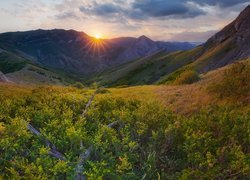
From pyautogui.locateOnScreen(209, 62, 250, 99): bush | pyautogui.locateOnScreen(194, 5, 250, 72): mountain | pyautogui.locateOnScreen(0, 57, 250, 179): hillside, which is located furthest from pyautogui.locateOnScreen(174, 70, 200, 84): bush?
pyautogui.locateOnScreen(194, 5, 250, 72): mountain

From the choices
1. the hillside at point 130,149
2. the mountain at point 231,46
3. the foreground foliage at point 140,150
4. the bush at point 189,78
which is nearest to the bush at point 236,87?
the hillside at point 130,149

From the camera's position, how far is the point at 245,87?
23.7m

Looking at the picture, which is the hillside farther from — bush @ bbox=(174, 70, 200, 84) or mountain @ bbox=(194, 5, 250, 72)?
mountain @ bbox=(194, 5, 250, 72)

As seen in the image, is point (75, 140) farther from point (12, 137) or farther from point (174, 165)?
point (174, 165)

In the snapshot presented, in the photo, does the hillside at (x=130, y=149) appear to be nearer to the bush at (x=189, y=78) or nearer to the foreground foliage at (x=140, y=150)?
the foreground foliage at (x=140, y=150)

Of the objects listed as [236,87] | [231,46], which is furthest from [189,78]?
[231,46]

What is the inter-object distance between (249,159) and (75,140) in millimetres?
7140

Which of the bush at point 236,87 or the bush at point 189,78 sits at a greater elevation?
the bush at point 236,87

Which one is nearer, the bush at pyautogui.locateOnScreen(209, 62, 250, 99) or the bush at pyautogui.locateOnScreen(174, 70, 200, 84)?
the bush at pyautogui.locateOnScreen(209, 62, 250, 99)

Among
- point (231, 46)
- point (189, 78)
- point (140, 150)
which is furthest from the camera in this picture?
point (231, 46)

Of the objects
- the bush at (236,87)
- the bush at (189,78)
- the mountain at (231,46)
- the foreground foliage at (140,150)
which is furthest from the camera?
the mountain at (231,46)

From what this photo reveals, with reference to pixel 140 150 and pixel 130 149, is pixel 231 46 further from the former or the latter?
pixel 130 149

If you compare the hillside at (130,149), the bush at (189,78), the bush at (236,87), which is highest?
the bush at (236,87)

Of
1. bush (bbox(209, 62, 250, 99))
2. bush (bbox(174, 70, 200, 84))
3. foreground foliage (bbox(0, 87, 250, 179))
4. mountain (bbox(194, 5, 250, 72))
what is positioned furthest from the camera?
mountain (bbox(194, 5, 250, 72))
